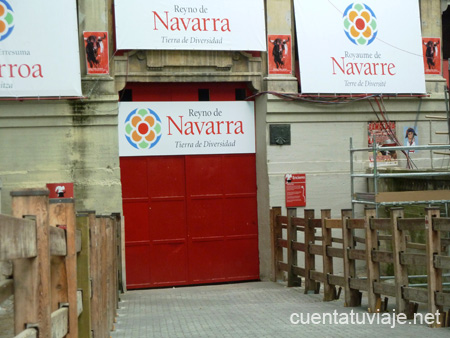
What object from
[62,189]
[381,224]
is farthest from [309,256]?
[62,189]

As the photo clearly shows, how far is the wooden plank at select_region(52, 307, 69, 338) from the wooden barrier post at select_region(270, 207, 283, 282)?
39.7 feet

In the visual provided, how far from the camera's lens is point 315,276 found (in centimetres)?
1481

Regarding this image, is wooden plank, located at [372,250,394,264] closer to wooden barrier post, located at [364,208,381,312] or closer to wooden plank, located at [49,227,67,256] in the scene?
wooden barrier post, located at [364,208,381,312]

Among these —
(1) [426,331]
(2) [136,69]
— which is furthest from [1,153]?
(1) [426,331]

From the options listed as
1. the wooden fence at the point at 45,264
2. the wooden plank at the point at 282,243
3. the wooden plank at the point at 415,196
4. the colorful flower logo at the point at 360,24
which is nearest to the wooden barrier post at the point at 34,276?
the wooden fence at the point at 45,264

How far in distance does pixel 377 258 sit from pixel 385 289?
0.50 meters

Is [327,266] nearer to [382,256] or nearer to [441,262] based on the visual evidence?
[382,256]

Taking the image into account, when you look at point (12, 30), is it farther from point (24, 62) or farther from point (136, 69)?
point (136, 69)

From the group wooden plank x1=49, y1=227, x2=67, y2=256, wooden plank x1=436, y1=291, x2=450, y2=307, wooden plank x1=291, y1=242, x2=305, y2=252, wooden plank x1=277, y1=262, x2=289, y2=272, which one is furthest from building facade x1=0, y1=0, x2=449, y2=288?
wooden plank x1=49, y1=227, x2=67, y2=256

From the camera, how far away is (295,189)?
18.5m

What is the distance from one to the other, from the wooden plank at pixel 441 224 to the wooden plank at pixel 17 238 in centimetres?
697

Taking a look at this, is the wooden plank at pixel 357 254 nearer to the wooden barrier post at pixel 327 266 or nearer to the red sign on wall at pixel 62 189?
the wooden barrier post at pixel 327 266

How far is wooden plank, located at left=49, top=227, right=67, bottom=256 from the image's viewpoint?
5161 mm

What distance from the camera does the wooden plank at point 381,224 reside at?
38.1 ft
